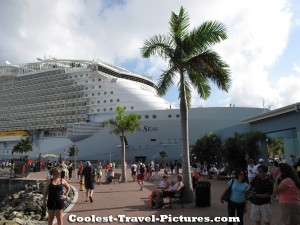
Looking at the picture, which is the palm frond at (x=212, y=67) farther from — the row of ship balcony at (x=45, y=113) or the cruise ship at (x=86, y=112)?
the row of ship balcony at (x=45, y=113)

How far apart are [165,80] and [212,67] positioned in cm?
179

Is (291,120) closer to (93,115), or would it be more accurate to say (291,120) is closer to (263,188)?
(263,188)

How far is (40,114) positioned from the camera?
5141 centimetres

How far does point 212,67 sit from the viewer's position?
12039 mm

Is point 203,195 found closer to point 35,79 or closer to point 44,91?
point 44,91

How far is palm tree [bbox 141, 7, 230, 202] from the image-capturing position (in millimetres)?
11953

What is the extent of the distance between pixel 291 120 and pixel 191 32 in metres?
9.49

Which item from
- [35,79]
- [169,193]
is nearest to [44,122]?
[35,79]

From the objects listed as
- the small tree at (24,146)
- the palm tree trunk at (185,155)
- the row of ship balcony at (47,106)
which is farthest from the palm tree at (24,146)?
the palm tree trunk at (185,155)

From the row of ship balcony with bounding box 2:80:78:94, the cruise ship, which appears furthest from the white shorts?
the row of ship balcony with bounding box 2:80:78:94

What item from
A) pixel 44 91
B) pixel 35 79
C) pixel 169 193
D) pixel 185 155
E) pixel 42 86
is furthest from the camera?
pixel 35 79

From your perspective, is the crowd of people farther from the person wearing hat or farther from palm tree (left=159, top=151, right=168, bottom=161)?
palm tree (left=159, top=151, right=168, bottom=161)

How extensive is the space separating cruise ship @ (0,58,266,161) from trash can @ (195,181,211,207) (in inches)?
1019

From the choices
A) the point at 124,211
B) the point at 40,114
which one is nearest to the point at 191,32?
the point at 124,211
